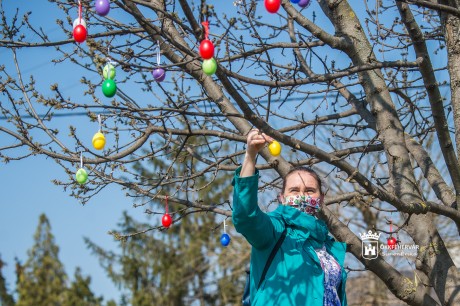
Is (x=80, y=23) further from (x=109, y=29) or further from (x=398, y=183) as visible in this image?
(x=398, y=183)

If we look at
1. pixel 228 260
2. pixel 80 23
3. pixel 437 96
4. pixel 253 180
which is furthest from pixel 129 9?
pixel 228 260

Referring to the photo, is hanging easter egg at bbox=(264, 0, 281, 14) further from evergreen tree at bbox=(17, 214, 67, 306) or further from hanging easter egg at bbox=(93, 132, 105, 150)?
evergreen tree at bbox=(17, 214, 67, 306)

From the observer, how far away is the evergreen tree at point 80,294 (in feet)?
49.5

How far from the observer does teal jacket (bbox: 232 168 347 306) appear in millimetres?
3121

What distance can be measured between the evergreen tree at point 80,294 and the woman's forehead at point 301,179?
12312 millimetres

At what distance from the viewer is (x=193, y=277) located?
19156 millimetres

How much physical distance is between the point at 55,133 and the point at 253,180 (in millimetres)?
2495

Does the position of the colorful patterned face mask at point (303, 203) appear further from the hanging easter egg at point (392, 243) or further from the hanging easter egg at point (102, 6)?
the hanging easter egg at point (392, 243)

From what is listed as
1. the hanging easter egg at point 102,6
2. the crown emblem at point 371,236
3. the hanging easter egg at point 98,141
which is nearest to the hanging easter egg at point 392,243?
the crown emblem at point 371,236
